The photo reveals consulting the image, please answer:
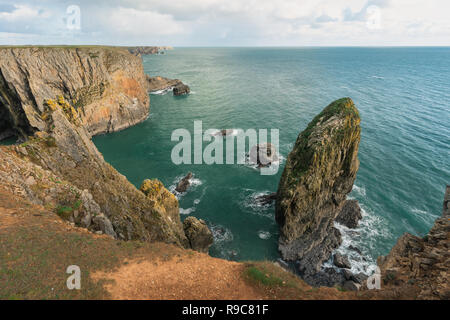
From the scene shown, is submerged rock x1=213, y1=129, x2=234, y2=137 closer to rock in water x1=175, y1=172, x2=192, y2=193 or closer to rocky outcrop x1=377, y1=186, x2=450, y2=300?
rock in water x1=175, y1=172, x2=192, y2=193

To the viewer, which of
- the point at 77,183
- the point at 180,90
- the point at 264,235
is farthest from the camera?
the point at 180,90

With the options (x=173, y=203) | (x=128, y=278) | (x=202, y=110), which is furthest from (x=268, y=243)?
(x=202, y=110)

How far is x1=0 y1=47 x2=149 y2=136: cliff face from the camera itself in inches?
1989

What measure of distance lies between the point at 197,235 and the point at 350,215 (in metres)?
26.5

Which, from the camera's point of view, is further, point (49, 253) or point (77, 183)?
point (77, 183)

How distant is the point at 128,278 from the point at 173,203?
632 inches

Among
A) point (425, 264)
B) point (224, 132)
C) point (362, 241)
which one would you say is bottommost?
point (362, 241)

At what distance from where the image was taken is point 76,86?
5816cm

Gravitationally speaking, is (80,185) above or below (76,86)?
below

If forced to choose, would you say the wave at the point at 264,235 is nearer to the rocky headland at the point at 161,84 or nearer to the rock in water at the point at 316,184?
the rock in water at the point at 316,184

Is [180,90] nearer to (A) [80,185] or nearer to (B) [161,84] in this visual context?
(B) [161,84]

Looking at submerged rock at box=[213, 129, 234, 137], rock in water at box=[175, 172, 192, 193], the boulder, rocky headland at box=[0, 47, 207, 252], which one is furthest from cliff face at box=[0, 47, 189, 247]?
submerged rock at box=[213, 129, 234, 137]

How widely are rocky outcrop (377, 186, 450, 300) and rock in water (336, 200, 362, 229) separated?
20322 millimetres

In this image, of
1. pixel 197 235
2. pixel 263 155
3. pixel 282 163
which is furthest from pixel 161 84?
pixel 197 235
